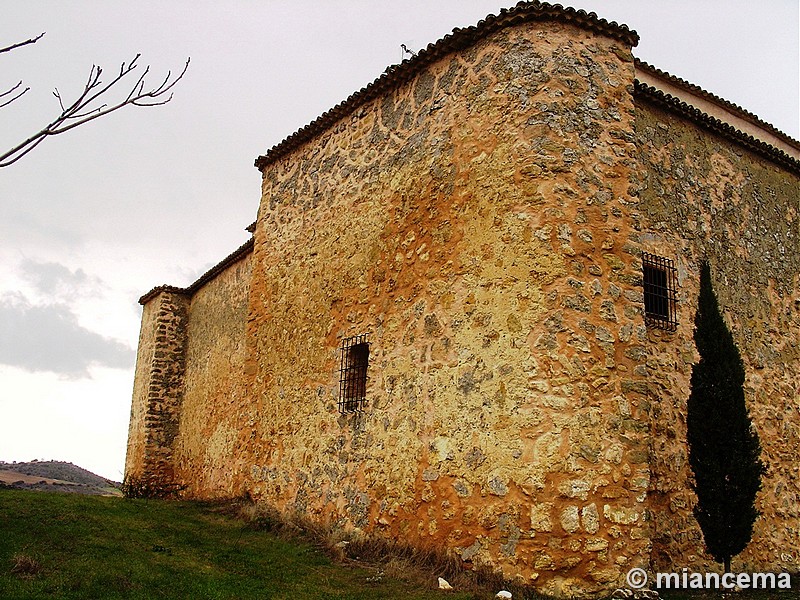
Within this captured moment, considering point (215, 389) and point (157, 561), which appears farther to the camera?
point (215, 389)

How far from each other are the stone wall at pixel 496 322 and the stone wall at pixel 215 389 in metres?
3.85

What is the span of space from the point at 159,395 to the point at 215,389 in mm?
2939

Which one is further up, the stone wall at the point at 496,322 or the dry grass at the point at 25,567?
the stone wall at the point at 496,322

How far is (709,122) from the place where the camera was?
35.4 feet

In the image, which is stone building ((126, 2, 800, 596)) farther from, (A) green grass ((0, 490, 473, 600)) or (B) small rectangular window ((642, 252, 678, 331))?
(A) green grass ((0, 490, 473, 600))

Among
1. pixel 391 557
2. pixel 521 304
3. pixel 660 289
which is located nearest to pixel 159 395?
pixel 391 557

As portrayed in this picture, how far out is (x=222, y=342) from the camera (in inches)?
640

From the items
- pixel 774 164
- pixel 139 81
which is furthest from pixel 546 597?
pixel 774 164

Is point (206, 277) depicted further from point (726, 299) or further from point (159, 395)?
point (726, 299)

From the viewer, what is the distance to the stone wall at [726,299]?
919 cm

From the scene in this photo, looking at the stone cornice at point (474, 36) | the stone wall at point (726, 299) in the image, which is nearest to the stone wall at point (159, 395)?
the stone cornice at point (474, 36)

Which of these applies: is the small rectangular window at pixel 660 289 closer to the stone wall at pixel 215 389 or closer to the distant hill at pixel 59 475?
the stone wall at pixel 215 389

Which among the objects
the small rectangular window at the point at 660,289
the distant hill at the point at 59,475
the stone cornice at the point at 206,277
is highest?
the stone cornice at the point at 206,277

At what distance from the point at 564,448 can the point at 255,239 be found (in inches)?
313
